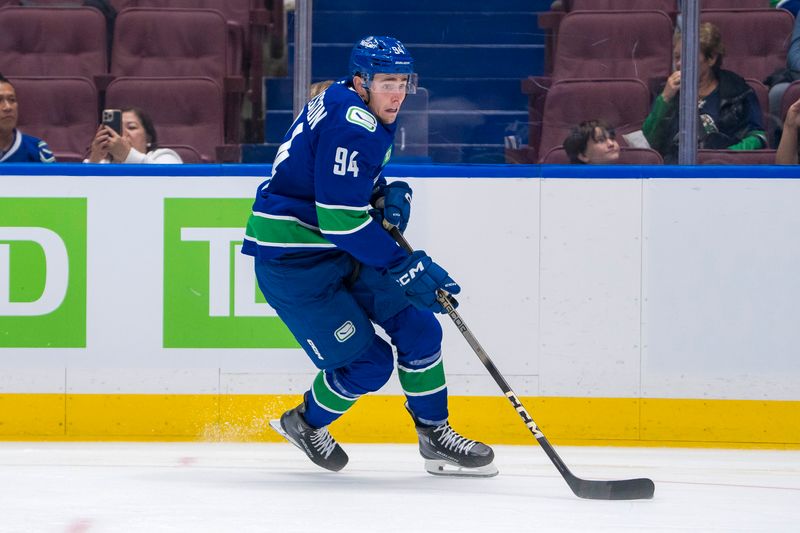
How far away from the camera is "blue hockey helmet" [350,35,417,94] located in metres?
3.10

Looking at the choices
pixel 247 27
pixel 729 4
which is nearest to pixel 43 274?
pixel 247 27

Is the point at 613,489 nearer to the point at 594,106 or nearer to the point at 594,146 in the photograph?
the point at 594,146

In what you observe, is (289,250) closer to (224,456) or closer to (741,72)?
(224,456)

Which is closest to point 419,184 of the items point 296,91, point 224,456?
point 296,91

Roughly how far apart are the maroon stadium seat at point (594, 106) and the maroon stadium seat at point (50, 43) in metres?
1.54

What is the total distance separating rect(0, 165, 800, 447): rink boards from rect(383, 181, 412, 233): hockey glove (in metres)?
0.85

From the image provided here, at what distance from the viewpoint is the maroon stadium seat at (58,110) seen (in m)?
4.23

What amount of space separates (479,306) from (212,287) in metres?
0.87

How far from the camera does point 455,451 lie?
336 cm

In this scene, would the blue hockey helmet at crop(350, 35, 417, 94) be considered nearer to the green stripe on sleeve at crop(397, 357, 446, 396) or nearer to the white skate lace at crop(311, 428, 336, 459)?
the green stripe on sleeve at crop(397, 357, 446, 396)

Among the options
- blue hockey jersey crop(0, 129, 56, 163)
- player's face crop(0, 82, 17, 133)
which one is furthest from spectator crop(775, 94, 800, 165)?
player's face crop(0, 82, 17, 133)

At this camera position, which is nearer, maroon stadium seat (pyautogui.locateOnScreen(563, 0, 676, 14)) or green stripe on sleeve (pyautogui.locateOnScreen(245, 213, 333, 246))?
green stripe on sleeve (pyautogui.locateOnScreen(245, 213, 333, 246))

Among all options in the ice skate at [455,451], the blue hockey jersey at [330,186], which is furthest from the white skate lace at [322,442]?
the blue hockey jersey at [330,186]

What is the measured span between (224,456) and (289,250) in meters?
0.85
